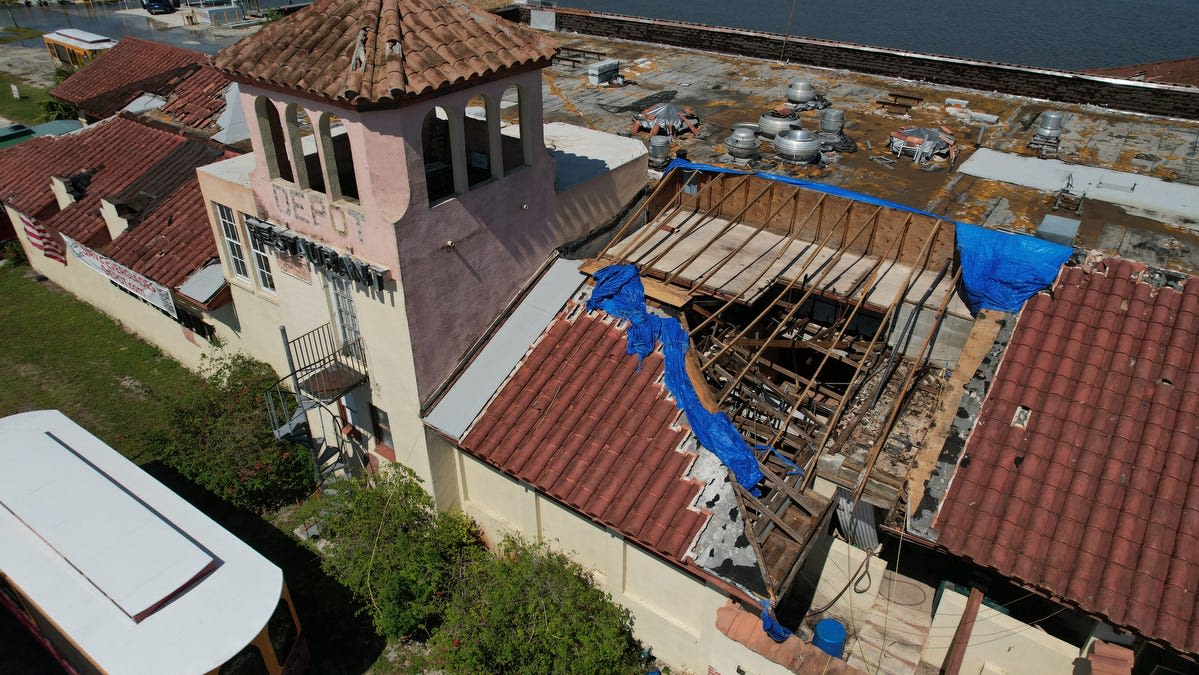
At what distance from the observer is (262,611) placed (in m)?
12.8

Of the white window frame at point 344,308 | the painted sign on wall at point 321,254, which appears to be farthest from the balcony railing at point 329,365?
the painted sign on wall at point 321,254

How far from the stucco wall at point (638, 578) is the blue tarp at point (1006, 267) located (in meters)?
7.43

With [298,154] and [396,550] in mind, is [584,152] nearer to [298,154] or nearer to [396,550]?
[298,154]

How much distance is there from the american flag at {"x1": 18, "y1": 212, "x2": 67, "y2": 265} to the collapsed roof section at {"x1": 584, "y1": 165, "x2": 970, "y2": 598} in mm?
21049

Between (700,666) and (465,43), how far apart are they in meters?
11.8

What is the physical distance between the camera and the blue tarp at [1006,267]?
45.0ft

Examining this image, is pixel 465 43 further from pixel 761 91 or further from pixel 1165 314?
pixel 761 91

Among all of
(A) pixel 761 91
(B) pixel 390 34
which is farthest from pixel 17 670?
(A) pixel 761 91

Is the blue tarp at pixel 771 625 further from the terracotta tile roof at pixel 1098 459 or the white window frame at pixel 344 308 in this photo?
the white window frame at pixel 344 308

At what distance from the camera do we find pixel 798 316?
16.6 m

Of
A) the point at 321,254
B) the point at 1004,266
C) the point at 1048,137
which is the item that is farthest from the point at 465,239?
the point at 1048,137

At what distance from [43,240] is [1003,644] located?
30703 mm

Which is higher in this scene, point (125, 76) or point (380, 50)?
point (380, 50)

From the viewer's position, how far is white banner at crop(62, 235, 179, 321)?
2195 cm
